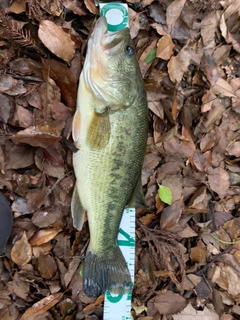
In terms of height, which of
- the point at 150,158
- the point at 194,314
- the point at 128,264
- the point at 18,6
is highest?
the point at 18,6

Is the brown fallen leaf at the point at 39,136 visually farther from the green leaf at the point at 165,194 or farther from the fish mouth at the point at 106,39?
the green leaf at the point at 165,194

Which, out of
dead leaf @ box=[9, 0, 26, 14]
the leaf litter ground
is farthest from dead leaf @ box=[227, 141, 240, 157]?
dead leaf @ box=[9, 0, 26, 14]

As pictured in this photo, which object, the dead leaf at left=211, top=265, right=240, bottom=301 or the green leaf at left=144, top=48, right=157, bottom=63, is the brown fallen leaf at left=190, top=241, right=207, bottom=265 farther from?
the green leaf at left=144, top=48, right=157, bottom=63

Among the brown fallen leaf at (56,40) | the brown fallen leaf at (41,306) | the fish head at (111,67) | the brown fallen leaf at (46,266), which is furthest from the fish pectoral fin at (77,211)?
the brown fallen leaf at (56,40)

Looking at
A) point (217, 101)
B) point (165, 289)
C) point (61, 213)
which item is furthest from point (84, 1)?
point (165, 289)

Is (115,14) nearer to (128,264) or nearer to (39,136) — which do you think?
(39,136)

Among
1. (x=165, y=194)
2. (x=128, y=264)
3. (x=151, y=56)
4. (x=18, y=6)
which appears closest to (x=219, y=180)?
(x=165, y=194)
